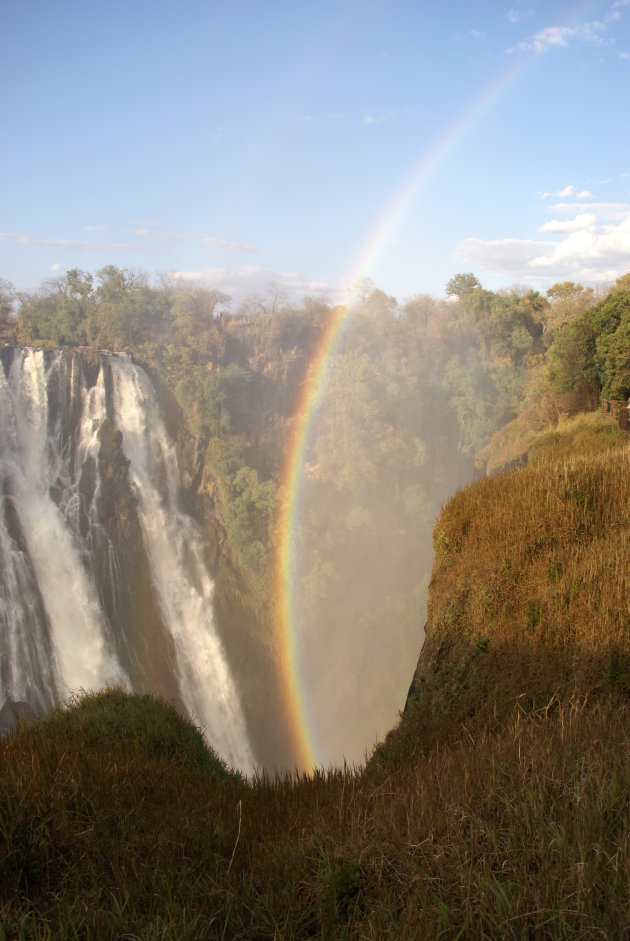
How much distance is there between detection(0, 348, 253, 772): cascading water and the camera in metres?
37.3

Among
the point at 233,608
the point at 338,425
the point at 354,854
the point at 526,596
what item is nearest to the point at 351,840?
the point at 354,854

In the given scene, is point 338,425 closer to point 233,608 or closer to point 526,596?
point 233,608

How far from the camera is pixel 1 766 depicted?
5.03 metres

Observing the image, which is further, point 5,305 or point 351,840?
point 5,305

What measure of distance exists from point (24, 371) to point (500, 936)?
45.3 m

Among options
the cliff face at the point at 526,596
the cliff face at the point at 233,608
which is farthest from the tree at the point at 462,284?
the cliff face at the point at 526,596

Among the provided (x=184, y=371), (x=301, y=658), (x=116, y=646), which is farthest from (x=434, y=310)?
(x=116, y=646)

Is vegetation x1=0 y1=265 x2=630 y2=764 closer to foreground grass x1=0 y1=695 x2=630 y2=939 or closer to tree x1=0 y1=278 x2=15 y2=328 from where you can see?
tree x1=0 y1=278 x2=15 y2=328

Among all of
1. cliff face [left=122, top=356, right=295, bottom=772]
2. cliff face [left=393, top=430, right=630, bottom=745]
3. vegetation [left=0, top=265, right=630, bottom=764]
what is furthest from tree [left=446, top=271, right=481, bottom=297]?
cliff face [left=393, top=430, right=630, bottom=745]

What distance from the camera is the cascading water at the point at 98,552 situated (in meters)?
37.3

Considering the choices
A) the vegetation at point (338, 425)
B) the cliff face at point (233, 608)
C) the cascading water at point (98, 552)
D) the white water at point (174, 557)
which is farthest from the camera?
the vegetation at point (338, 425)

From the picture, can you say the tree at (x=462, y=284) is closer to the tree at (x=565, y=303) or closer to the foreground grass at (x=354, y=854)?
the tree at (x=565, y=303)

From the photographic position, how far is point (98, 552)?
42719 mm

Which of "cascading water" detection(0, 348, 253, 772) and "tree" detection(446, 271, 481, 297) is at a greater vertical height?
"tree" detection(446, 271, 481, 297)
